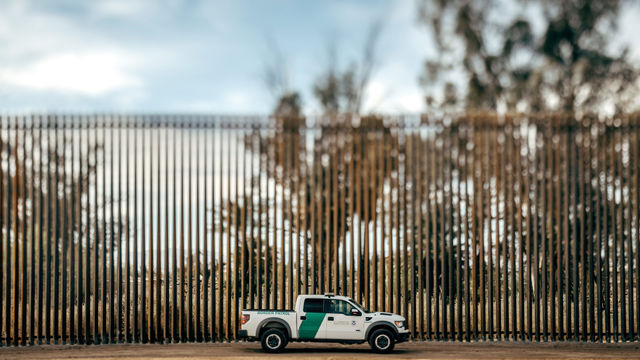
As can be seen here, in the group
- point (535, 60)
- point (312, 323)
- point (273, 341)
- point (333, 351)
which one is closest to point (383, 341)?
point (333, 351)

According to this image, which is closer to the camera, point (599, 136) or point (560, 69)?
point (599, 136)

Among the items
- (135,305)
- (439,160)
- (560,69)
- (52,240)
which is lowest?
(135,305)

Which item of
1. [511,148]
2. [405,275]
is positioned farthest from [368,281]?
[511,148]

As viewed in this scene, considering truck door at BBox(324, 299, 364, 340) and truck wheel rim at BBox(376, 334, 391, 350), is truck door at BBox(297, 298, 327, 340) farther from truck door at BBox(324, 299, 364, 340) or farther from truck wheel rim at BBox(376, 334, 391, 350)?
truck wheel rim at BBox(376, 334, 391, 350)

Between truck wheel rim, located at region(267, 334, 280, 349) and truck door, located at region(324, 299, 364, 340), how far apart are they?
2.55 ft

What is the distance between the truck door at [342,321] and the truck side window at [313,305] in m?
0.08

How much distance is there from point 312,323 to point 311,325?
34 millimetres

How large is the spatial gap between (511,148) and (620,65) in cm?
1698

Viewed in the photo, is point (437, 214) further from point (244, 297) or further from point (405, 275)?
point (244, 297)

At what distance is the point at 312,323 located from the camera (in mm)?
12031

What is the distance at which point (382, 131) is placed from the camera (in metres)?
12.7

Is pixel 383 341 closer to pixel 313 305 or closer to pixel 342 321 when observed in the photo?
pixel 342 321

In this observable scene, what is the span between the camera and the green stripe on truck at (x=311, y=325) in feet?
39.4

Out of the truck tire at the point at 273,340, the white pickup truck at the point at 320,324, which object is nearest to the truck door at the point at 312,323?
the white pickup truck at the point at 320,324
